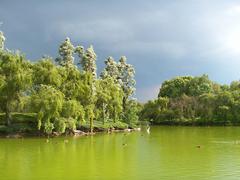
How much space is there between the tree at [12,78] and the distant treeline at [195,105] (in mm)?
48081

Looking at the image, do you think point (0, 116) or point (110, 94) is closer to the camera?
point (0, 116)

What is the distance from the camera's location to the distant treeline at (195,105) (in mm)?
83625

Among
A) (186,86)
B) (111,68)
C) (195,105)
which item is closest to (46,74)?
(111,68)

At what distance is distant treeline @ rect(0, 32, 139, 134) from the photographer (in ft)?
145

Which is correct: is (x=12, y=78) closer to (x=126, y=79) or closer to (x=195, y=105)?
(x=126, y=79)

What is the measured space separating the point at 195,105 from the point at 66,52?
40260 millimetres

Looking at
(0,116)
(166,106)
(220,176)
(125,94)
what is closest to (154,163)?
(220,176)

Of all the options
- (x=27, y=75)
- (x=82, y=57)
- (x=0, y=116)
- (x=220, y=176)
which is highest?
(x=82, y=57)

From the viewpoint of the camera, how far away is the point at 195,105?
294ft

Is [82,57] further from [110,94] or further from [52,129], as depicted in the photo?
[52,129]

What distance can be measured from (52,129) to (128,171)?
86.3 feet

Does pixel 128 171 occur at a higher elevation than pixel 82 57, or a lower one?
lower

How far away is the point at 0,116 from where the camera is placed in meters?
49.6

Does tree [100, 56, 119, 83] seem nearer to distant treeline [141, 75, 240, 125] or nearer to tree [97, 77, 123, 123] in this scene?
tree [97, 77, 123, 123]
